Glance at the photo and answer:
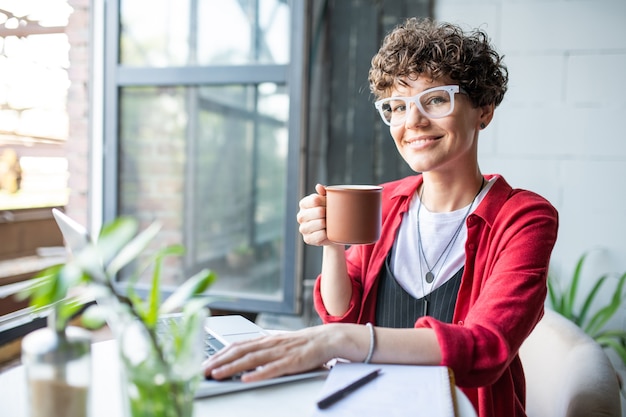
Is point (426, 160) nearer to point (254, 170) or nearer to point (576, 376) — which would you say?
point (576, 376)

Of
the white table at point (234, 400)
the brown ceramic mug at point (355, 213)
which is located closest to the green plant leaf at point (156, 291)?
the white table at point (234, 400)

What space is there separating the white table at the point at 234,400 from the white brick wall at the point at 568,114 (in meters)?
1.74

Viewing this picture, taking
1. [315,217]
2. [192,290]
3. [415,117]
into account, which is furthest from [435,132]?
[192,290]

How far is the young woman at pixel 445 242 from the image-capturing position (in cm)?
100

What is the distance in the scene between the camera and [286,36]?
7.75 feet

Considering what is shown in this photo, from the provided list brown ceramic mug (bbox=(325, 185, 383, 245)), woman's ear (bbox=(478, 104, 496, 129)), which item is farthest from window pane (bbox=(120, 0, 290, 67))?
brown ceramic mug (bbox=(325, 185, 383, 245))

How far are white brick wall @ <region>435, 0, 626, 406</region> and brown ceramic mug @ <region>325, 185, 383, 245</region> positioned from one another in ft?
4.88

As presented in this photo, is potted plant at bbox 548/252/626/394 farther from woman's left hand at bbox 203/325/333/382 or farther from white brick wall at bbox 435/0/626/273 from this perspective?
woman's left hand at bbox 203/325/333/382

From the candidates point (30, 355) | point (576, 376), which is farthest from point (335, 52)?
point (30, 355)

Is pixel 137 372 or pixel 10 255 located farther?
pixel 10 255

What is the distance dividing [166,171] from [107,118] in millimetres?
Result: 364

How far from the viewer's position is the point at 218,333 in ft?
3.60

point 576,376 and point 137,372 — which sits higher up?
point 137,372

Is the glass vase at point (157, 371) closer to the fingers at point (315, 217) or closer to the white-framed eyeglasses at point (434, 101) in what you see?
the fingers at point (315, 217)
